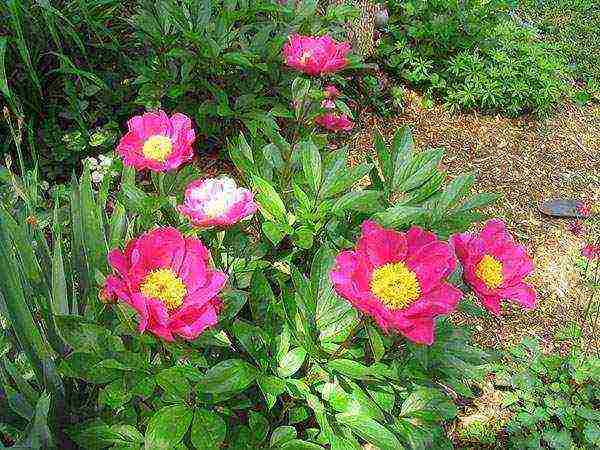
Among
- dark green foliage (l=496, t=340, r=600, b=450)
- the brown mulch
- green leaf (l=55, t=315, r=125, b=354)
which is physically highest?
green leaf (l=55, t=315, r=125, b=354)

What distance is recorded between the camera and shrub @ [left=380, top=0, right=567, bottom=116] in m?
3.64

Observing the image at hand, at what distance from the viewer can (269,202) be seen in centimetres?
152

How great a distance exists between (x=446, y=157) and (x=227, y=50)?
139 centimetres

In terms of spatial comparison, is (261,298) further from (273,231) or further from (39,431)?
(39,431)

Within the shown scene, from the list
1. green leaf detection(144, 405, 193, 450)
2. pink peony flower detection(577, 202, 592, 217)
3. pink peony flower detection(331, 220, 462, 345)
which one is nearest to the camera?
pink peony flower detection(331, 220, 462, 345)

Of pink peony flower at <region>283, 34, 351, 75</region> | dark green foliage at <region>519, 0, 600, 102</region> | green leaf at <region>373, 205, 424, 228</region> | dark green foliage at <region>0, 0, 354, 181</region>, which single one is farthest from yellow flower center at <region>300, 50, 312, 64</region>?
dark green foliage at <region>519, 0, 600, 102</region>

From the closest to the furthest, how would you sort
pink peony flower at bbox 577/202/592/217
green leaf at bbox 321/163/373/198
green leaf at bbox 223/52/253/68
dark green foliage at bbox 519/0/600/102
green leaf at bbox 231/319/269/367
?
green leaf at bbox 231/319/269/367 → green leaf at bbox 321/163/373/198 → pink peony flower at bbox 577/202/592/217 → green leaf at bbox 223/52/253/68 → dark green foliage at bbox 519/0/600/102

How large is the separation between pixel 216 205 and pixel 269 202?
0.23 metres

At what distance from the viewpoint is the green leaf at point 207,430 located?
122 cm

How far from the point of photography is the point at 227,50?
2.66 meters

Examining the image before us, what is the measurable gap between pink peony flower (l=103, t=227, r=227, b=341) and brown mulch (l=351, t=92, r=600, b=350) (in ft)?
5.08

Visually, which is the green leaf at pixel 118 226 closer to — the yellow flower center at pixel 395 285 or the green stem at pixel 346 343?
the green stem at pixel 346 343

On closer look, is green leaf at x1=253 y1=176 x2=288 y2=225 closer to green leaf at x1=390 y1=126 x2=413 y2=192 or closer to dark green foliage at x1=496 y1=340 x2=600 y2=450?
A: green leaf at x1=390 y1=126 x2=413 y2=192

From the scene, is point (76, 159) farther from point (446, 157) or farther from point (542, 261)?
point (542, 261)
